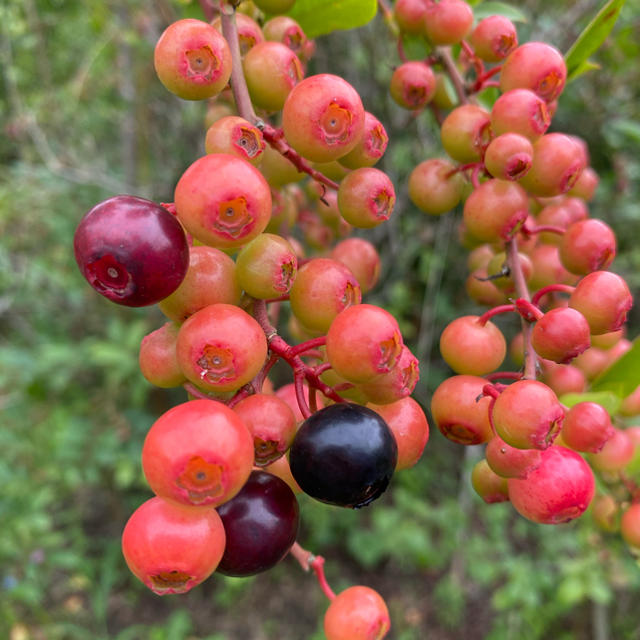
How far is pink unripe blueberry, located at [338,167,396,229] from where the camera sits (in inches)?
37.2

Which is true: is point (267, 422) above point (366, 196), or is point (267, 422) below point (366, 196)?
below

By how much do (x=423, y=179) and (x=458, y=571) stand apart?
2844 mm

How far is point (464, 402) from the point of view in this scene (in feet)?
3.01

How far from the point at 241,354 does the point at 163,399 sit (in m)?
2.80

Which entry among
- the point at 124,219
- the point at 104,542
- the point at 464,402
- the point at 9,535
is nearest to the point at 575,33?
the point at 464,402

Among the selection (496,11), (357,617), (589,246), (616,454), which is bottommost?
(357,617)

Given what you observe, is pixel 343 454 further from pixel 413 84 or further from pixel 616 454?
pixel 413 84

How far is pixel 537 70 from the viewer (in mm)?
1051

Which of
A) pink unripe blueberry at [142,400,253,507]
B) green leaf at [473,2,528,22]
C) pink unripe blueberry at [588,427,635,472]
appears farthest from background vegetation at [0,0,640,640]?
Result: pink unripe blueberry at [142,400,253,507]

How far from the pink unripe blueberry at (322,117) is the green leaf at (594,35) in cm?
64

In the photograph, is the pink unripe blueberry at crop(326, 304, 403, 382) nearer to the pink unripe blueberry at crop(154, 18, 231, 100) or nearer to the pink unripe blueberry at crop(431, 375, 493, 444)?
the pink unripe blueberry at crop(431, 375, 493, 444)

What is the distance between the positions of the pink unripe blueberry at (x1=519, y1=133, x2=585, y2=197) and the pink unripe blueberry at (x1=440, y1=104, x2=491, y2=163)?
0.11 metres

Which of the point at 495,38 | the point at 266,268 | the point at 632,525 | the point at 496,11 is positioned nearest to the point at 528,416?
the point at 266,268

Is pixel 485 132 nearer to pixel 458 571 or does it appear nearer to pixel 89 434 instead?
pixel 89 434
